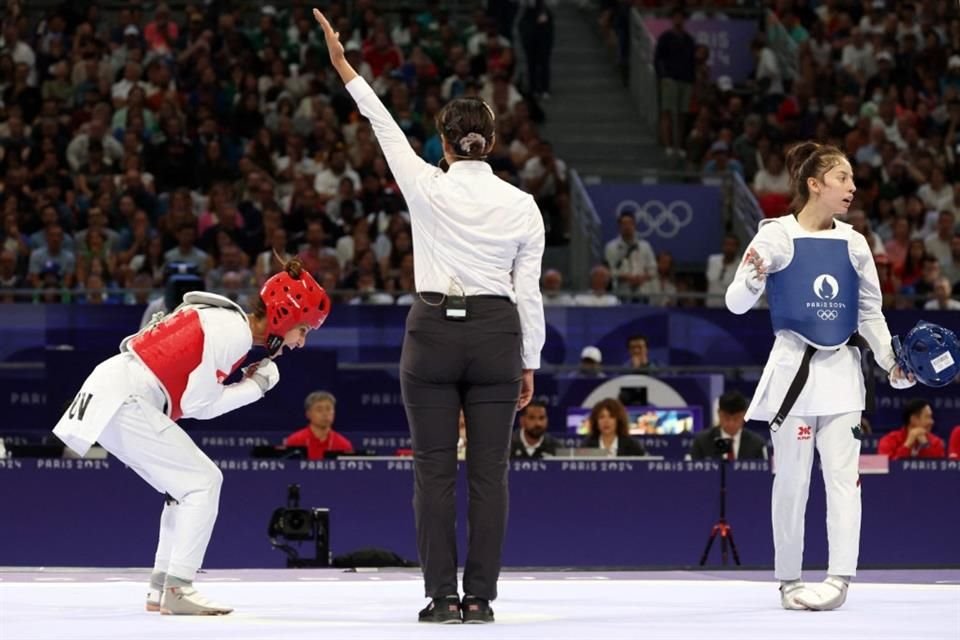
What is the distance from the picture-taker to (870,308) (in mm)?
7879

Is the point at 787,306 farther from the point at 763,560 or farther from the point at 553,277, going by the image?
the point at 553,277

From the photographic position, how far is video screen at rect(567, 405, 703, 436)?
15.3m

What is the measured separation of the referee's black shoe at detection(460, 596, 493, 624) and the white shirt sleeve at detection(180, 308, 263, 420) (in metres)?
1.21

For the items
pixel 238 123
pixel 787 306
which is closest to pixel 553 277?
pixel 238 123

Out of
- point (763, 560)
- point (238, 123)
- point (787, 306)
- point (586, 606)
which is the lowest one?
point (763, 560)

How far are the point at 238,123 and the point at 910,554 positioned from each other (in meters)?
9.92

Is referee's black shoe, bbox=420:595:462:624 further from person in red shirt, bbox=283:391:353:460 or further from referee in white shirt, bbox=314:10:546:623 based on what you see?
person in red shirt, bbox=283:391:353:460

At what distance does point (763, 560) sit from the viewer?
1286 centimetres

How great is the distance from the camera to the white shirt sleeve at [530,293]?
7.17m

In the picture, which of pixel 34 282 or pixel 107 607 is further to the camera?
pixel 34 282

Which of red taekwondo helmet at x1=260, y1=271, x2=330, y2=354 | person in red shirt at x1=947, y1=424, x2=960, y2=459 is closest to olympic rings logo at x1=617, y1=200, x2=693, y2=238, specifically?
person in red shirt at x1=947, y1=424, x2=960, y2=459

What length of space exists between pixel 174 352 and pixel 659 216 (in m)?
13.0

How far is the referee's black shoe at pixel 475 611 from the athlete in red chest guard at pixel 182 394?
41.4 inches

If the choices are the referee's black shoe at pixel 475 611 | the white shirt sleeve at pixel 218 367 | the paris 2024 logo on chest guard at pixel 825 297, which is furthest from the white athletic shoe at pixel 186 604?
the paris 2024 logo on chest guard at pixel 825 297
